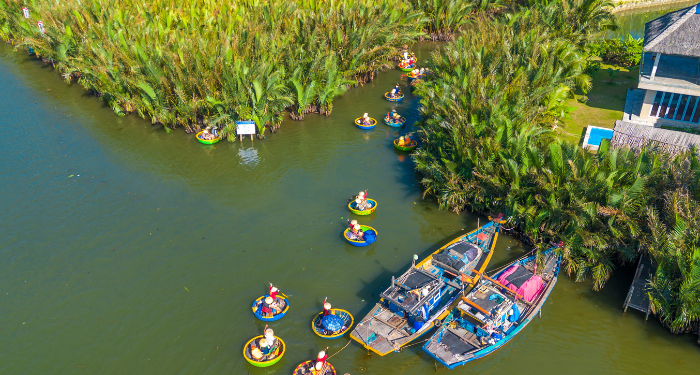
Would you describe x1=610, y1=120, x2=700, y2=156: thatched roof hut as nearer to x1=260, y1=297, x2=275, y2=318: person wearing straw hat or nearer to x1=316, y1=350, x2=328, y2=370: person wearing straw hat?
x1=316, y1=350, x2=328, y2=370: person wearing straw hat

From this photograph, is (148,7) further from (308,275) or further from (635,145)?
(635,145)

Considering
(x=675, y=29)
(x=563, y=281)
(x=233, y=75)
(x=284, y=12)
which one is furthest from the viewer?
(x=284, y=12)

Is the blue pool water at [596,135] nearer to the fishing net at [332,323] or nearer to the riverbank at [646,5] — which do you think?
the fishing net at [332,323]

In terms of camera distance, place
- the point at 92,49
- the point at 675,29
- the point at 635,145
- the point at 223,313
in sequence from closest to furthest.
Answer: the point at 223,313, the point at 635,145, the point at 675,29, the point at 92,49

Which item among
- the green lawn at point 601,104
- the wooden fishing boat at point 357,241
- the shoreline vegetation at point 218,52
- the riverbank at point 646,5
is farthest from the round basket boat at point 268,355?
the riverbank at point 646,5

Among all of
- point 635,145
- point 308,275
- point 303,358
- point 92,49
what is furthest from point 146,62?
point 635,145

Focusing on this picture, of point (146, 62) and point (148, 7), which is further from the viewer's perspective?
point (148, 7)
